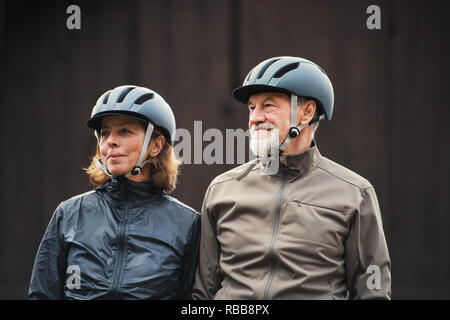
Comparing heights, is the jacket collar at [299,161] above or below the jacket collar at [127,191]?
above

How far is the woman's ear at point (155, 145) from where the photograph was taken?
157 inches

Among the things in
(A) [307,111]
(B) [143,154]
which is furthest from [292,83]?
(B) [143,154]

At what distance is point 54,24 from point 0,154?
5.07ft

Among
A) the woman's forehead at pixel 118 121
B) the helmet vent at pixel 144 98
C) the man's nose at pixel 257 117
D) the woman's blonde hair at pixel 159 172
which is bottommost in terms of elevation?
the woman's blonde hair at pixel 159 172

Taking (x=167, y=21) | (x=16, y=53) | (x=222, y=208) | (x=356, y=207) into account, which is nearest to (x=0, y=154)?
(x=16, y=53)

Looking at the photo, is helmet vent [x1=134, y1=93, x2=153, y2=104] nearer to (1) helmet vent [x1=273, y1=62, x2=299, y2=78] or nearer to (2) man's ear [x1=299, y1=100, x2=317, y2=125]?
(1) helmet vent [x1=273, y1=62, x2=299, y2=78]

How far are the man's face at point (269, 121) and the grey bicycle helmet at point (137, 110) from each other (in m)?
0.62

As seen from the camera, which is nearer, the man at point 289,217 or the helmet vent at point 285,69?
the man at point 289,217

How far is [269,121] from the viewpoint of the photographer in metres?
3.58

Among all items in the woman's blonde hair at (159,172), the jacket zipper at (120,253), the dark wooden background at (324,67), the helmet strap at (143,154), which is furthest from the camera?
the dark wooden background at (324,67)

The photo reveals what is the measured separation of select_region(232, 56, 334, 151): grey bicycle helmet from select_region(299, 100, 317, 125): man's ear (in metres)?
0.03

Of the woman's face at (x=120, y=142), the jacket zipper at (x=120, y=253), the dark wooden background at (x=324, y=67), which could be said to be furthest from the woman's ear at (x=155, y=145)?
the dark wooden background at (x=324, y=67)

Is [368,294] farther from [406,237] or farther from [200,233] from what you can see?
[406,237]

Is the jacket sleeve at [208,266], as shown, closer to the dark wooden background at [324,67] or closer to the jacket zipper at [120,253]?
the jacket zipper at [120,253]
